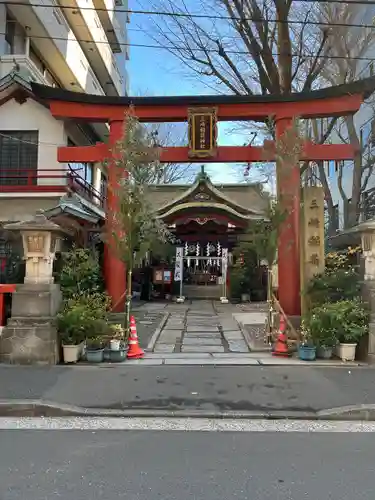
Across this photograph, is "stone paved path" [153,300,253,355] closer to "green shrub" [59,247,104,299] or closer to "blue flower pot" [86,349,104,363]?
"blue flower pot" [86,349,104,363]

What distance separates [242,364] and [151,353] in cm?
218

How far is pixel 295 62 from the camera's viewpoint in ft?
64.1

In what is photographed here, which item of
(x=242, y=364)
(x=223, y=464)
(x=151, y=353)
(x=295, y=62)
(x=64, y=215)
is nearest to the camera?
(x=223, y=464)

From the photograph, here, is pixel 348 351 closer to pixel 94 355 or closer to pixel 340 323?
pixel 340 323

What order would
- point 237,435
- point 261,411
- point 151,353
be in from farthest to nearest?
point 151,353 → point 261,411 → point 237,435

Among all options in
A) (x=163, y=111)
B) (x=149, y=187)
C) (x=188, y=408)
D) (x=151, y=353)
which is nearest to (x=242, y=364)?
(x=151, y=353)

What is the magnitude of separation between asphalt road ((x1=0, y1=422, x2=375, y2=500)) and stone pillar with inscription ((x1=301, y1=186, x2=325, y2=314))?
20.1 feet

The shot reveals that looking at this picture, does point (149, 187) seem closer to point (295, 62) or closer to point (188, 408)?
point (188, 408)

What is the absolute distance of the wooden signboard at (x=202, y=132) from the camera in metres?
12.1

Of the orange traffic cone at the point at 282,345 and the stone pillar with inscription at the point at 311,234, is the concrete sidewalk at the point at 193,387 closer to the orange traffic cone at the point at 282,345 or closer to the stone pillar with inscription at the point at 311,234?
the orange traffic cone at the point at 282,345

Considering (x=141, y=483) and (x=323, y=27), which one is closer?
(x=141, y=483)

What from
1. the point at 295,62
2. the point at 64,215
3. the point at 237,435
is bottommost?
the point at 237,435

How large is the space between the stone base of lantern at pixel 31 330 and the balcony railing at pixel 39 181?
8.25m

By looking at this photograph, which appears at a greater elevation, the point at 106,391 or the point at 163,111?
the point at 163,111
